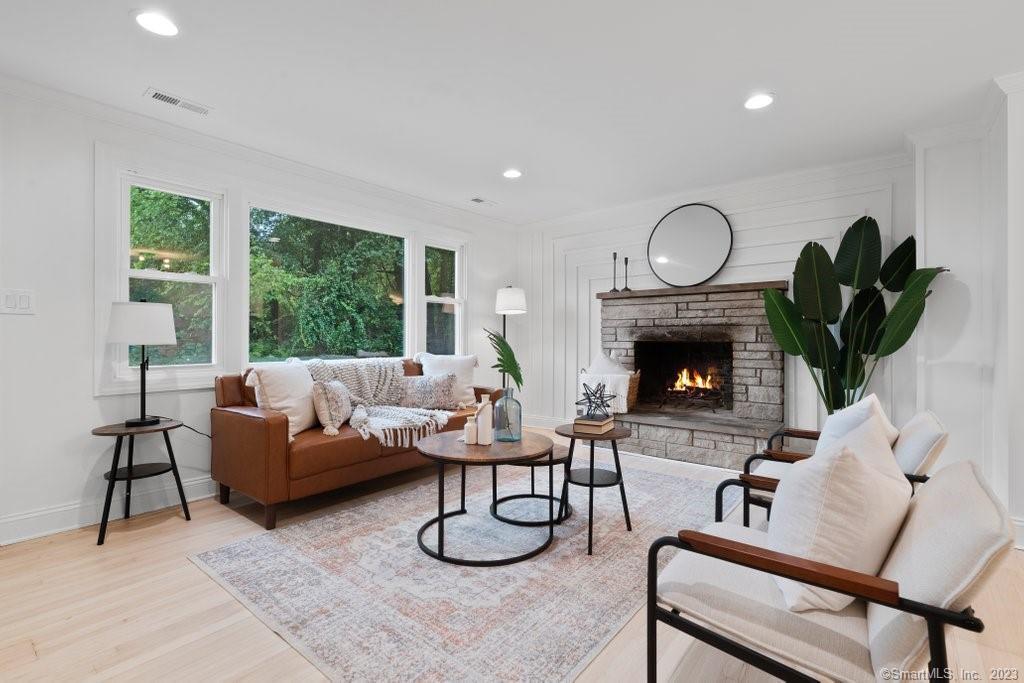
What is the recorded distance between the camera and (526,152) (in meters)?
3.59

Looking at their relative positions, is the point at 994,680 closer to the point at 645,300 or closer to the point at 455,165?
the point at 645,300

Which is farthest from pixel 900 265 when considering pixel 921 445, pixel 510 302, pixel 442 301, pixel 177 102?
pixel 177 102

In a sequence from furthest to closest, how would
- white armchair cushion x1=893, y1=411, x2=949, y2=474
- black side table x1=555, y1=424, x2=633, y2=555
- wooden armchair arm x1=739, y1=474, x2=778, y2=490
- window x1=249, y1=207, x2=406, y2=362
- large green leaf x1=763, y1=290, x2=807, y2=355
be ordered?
window x1=249, y1=207, x2=406, y2=362 < large green leaf x1=763, y1=290, x2=807, y2=355 < black side table x1=555, y1=424, x2=633, y2=555 < wooden armchair arm x1=739, y1=474, x2=778, y2=490 < white armchair cushion x1=893, y1=411, x2=949, y2=474

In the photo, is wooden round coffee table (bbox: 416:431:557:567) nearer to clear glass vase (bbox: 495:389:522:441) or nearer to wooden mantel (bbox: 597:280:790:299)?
clear glass vase (bbox: 495:389:522:441)

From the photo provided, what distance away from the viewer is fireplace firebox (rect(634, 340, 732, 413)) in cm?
467

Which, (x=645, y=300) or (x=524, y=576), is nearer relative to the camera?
(x=524, y=576)

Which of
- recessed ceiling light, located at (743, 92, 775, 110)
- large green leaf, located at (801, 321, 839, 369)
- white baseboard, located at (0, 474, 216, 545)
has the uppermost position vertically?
recessed ceiling light, located at (743, 92, 775, 110)

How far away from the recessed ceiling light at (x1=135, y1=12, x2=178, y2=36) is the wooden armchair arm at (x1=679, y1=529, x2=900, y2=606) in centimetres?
278

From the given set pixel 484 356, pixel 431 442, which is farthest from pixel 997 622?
pixel 484 356

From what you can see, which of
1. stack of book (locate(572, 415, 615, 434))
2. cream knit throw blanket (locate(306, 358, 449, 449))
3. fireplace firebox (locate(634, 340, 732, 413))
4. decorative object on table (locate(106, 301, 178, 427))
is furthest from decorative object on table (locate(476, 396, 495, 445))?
fireplace firebox (locate(634, 340, 732, 413))

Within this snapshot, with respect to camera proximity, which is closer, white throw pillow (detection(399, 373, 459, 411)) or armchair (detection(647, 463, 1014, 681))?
armchair (detection(647, 463, 1014, 681))

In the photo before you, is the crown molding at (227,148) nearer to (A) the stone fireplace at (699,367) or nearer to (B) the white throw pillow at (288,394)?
(B) the white throw pillow at (288,394)

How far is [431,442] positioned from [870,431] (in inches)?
76.3

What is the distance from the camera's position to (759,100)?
2.79 m
